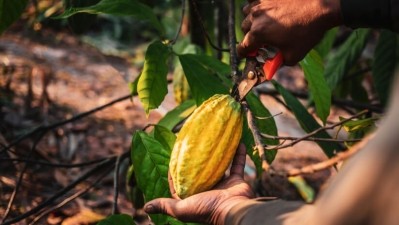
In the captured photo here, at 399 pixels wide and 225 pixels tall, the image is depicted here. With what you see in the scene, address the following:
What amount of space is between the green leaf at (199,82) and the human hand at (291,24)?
30 centimetres

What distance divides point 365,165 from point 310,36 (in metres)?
0.76

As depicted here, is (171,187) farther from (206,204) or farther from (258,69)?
(258,69)

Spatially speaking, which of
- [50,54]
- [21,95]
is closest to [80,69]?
[50,54]

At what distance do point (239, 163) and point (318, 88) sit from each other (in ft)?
1.73

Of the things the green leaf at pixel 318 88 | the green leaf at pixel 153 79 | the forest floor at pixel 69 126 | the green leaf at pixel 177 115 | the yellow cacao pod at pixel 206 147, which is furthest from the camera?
the forest floor at pixel 69 126

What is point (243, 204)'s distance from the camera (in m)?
1.19

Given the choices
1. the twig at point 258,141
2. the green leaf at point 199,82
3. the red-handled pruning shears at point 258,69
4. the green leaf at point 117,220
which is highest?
the red-handled pruning shears at point 258,69

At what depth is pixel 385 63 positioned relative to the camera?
7.84 ft

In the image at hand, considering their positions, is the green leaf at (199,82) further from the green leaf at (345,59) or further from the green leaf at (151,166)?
the green leaf at (345,59)

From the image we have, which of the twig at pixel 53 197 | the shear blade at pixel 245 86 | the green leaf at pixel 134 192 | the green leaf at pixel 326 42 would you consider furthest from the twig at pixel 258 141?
the green leaf at pixel 326 42

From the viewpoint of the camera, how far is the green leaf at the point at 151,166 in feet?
4.91

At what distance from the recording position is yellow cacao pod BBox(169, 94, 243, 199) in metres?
1.37

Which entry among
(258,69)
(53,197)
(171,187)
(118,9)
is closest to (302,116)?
(258,69)

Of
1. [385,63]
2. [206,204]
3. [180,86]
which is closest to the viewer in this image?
[206,204]
